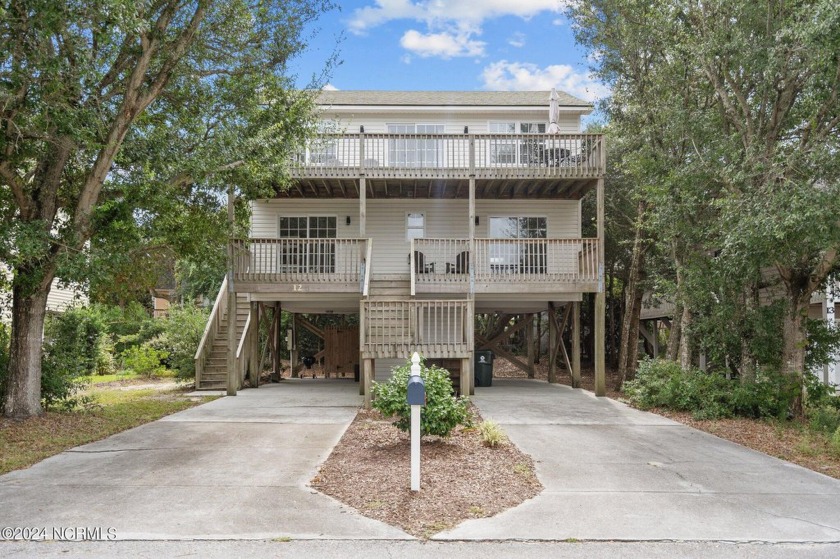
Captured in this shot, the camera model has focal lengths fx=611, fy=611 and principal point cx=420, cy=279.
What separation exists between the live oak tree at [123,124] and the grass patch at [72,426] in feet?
1.84

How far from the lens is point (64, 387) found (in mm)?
10094

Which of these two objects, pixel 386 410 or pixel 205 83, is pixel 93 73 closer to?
pixel 205 83

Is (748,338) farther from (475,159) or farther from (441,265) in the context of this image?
(441,265)

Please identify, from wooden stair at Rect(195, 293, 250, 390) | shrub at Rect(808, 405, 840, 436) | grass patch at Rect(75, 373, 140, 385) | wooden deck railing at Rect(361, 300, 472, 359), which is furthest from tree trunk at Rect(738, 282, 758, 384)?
grass patch at Rect(75, 373, 140, 385)

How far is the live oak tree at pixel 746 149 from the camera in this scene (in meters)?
8.73

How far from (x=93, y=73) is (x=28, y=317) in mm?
3816

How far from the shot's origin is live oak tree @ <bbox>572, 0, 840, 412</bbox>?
8.73 metres

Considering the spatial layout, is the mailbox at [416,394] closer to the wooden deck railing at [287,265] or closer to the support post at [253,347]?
the wooden deck railing at [287,265]

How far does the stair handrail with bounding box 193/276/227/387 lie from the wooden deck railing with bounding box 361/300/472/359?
4.64 m

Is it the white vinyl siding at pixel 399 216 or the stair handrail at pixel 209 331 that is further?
the white vinyl siding at pixel 399 216

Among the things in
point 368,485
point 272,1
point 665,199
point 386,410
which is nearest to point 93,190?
point 272,1

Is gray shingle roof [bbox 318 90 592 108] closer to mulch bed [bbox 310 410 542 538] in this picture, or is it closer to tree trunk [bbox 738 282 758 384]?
tree trunk [bbox 738 282 758 384]

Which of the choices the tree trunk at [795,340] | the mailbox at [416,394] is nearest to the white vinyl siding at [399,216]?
the tree trunk at [795,340]

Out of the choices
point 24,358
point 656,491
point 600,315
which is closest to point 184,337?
point 24,358
